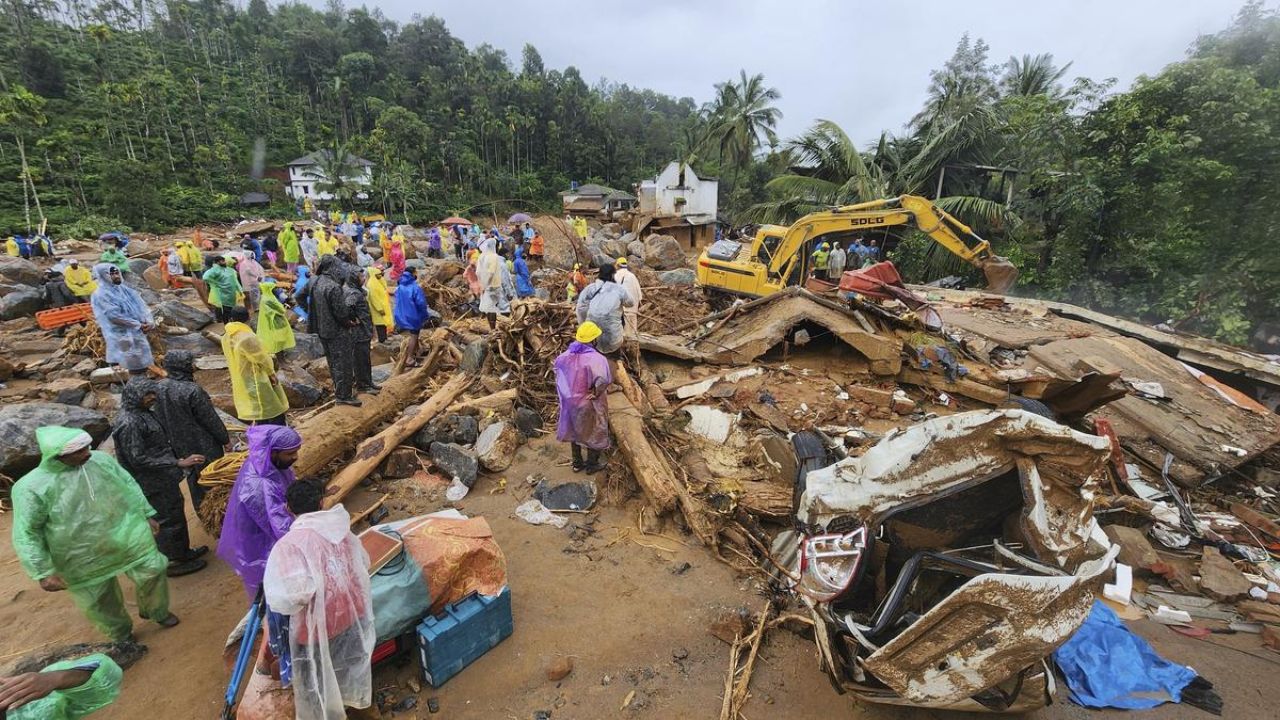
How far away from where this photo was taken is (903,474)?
109 inches

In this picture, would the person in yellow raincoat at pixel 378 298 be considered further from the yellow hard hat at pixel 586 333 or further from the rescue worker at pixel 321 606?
the rescue worker at pixel 321 606

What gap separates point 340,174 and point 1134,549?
40909 millimetres

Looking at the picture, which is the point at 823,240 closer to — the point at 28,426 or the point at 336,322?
the point at 336,322

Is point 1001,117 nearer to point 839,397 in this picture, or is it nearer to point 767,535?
point 839,397

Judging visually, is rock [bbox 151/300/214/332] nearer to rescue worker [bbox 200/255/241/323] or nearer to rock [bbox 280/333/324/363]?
rescue worker [bbox 200/255/241/323]

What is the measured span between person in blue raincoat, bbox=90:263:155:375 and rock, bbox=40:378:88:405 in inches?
48.4

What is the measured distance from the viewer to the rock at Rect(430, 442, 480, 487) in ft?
17.3

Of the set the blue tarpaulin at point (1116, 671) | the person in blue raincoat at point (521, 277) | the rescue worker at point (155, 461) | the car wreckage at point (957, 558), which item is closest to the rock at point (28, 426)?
the rescue worker at point (155, 461)

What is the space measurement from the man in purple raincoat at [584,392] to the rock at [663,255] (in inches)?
605

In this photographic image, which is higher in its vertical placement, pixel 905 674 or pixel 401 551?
pixel 401 551

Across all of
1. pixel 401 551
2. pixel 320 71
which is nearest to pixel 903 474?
pixel 401 551

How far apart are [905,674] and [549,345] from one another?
5817 mm

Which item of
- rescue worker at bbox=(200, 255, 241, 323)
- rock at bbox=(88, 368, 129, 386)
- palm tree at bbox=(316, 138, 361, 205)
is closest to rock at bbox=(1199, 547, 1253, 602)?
rock at bbox=(88, 368, 129, 386)

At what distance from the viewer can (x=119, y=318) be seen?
6336 millimetres
